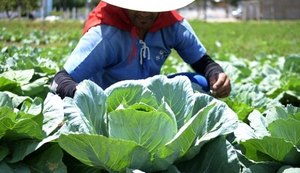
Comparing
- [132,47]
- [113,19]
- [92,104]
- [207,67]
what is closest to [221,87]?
[207,67]

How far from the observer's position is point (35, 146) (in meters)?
1.60

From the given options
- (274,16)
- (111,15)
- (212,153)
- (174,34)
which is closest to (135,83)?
(212,153)

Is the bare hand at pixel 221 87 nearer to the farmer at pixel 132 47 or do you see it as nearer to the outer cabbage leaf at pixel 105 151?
the farmer at pixel 132 47

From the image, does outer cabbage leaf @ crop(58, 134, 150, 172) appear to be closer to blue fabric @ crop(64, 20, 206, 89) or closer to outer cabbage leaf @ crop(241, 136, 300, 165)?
outer cabbage leaf @ crop(241, 136, 300, 165)

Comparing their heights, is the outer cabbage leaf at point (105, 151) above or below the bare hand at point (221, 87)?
above

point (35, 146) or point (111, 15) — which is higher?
point (111, 15)

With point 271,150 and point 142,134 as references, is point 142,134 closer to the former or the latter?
point 142,134

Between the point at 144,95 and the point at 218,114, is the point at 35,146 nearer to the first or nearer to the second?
the point at 144,95

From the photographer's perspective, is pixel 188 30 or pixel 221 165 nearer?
pixel 221 165

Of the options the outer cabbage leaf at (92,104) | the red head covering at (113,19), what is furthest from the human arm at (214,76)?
the outer cabbage leaf at (92,104)

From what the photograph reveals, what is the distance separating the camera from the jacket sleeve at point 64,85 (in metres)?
2.17

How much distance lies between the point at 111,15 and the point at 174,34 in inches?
16.9

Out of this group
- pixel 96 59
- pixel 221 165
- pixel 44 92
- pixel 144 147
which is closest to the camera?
pixel 144 147

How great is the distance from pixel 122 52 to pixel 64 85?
495 millimetres
